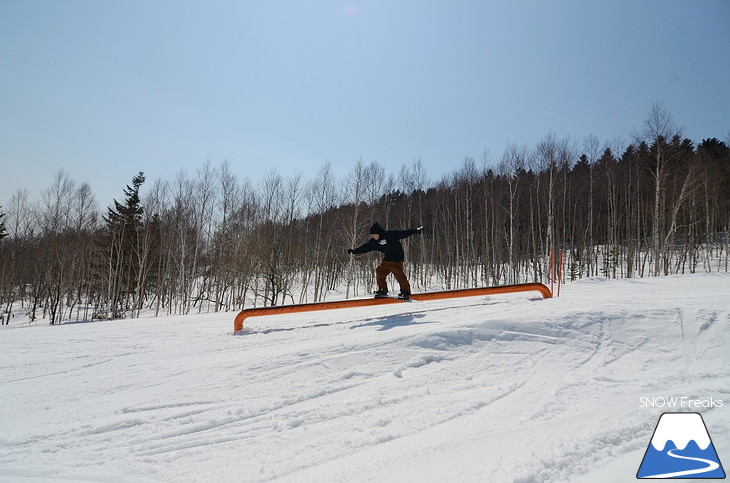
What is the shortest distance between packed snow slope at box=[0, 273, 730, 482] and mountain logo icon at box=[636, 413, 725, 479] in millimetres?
71

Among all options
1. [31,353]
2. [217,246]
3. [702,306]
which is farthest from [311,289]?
[702,306]

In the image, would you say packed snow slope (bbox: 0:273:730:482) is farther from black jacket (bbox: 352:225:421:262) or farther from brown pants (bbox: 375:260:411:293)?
black jacket (bbox: 352:225:421:262)

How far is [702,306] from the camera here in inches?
223

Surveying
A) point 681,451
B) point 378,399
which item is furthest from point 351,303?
point 681,451

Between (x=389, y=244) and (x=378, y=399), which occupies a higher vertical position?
(x=389, y=244)

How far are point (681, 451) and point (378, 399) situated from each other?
7.84ft

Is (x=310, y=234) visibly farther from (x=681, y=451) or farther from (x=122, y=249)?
(x=681, y=451)

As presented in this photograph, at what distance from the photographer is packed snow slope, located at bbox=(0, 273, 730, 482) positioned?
234 centimetres

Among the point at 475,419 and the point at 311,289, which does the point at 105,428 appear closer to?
the point at 475,419

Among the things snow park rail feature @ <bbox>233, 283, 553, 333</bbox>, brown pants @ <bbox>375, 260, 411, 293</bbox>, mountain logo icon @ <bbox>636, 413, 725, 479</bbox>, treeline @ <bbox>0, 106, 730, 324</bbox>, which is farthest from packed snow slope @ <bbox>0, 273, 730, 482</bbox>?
treeline @ <bbox>0, 106, 730, 324</bbox>

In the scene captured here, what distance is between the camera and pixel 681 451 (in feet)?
7.75

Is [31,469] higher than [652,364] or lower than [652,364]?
lower

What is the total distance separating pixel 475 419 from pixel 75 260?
111 feet

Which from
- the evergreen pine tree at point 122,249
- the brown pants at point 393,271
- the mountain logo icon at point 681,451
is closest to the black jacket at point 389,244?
the brown pants at point 393,271
